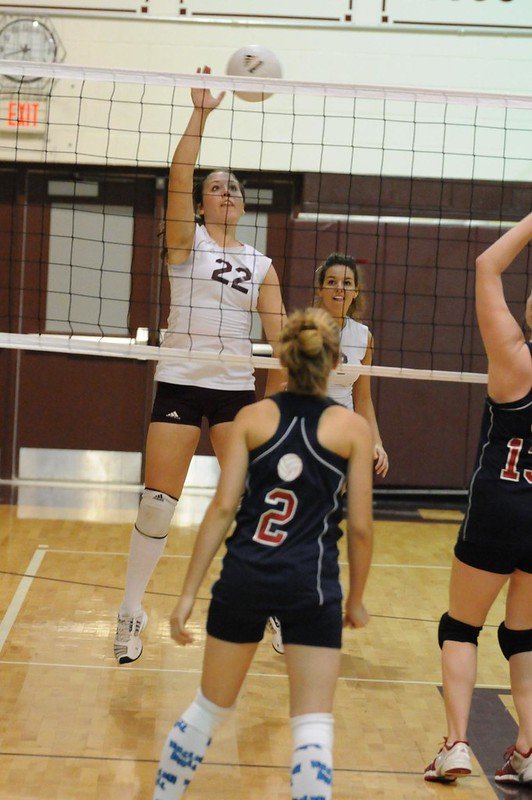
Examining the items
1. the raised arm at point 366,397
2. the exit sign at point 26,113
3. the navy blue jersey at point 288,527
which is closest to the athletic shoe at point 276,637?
the raised arm at point 366,397

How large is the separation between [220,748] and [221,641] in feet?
4.09

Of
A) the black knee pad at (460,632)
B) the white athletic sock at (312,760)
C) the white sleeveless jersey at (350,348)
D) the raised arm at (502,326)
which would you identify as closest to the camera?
the white athletic sock at (312,760)

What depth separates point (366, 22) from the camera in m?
9.52

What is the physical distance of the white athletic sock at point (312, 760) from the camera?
8.73 feet

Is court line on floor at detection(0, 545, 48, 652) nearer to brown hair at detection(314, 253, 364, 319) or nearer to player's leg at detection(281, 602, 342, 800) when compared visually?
brown hair at detection(314, 253, 364, 319)

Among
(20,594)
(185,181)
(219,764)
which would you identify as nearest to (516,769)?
(219,764)

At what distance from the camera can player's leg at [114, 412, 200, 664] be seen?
4484 millimetres

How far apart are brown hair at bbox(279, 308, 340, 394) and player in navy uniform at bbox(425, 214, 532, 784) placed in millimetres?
721

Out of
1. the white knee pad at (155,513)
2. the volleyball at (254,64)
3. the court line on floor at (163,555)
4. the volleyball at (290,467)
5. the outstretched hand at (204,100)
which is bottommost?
the court line on floor at (163,555)

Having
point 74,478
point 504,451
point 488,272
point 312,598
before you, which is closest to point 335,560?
point 312,598

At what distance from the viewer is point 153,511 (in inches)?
178

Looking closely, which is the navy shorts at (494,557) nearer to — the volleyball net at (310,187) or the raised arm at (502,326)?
the raised arm at (502,326)

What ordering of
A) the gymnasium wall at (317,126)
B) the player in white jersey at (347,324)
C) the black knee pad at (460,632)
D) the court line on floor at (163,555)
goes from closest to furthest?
1. the black knee pad at (460,632)
2. the player in white jersey at (347,324)
3. the court line on floor at (163,555)
4. the gymnasium wall at (317,126)

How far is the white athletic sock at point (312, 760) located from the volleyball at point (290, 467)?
62cm
